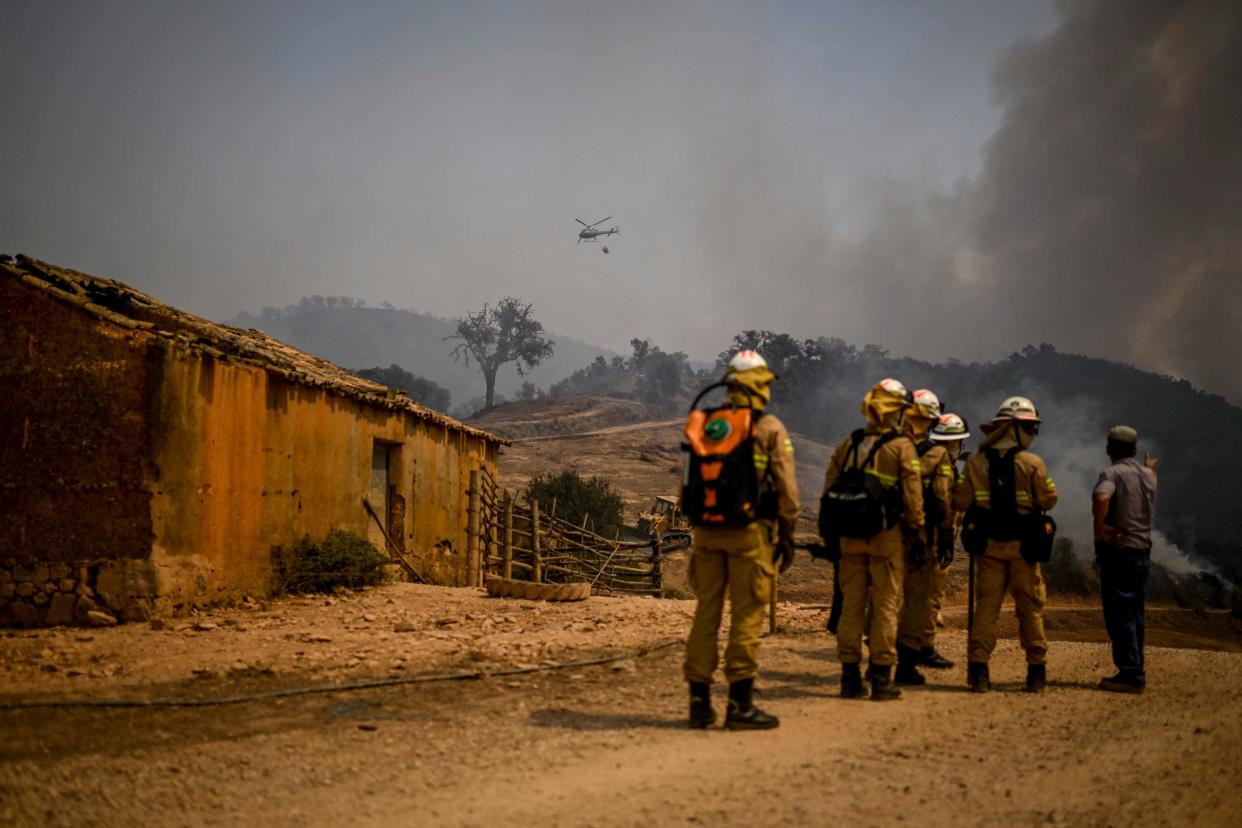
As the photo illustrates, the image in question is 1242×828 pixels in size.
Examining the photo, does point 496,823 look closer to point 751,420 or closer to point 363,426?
point 751,420

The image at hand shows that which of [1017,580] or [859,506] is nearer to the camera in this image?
[859,506]

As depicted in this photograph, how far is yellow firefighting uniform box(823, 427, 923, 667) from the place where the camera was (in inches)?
233

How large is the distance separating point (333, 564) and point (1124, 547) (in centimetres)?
940

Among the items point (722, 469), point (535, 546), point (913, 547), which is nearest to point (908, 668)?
point (913, 547)

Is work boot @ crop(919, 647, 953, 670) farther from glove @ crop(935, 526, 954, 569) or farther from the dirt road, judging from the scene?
Answer: glove @ crop(935, 526, 954, 569)

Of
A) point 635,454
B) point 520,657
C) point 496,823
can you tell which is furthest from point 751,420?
point 635,454

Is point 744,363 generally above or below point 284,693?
above

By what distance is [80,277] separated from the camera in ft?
35.9

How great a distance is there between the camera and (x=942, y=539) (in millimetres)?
6918

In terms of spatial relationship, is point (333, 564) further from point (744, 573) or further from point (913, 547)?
point (744, 573)

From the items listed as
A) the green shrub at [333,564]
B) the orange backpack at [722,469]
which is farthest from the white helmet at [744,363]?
the green shrub at [333,564]

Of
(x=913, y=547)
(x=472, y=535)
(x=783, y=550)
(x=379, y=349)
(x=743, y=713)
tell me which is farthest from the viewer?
(x=379, y=349)

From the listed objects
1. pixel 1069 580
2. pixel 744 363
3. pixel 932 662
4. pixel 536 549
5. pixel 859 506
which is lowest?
pixel 1069 580

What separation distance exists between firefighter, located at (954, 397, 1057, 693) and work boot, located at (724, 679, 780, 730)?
7.50 ft
